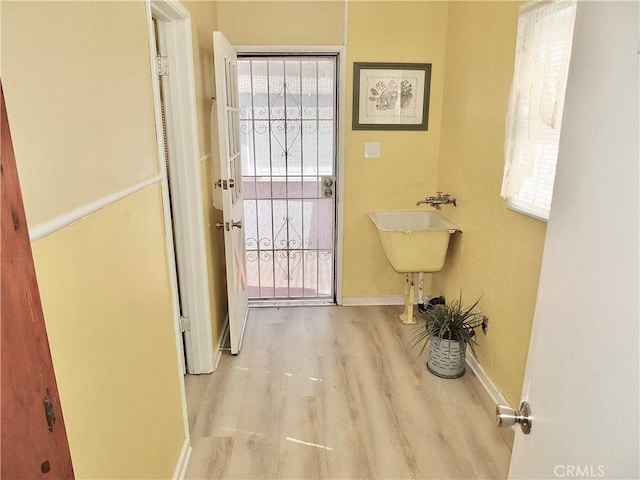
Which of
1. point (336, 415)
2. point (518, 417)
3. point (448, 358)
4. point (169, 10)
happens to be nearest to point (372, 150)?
point (448, 358)

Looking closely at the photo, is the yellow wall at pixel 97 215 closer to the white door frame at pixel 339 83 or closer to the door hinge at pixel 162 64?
the door hinge at pixel 162 64

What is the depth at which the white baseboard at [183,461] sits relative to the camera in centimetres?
179

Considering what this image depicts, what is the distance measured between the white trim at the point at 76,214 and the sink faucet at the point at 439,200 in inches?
87.2

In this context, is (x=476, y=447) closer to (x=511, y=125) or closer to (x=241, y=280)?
(x=511, y=125)

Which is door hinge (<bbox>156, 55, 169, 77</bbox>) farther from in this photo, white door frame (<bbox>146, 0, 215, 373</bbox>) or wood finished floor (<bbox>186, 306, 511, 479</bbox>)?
wood finished floor (<bbox>186, 306, 511, 479</bbox>)

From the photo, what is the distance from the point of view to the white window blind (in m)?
1.73

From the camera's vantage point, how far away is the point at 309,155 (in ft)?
11.5

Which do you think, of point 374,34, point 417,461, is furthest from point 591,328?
point 374,34

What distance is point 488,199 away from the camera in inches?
97.3

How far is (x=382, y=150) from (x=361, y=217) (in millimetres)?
542

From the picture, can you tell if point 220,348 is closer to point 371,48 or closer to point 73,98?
point 73,98

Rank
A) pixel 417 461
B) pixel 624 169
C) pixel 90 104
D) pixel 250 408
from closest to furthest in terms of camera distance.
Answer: pixel 624 169 → pixel 90 104 → pixel 417 461 → pixel 250 408

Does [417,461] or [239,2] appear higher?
[239,2]

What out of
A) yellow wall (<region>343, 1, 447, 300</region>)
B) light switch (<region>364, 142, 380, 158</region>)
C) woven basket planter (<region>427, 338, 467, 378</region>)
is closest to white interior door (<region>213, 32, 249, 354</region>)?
yellow wall (<region>343, 1, 447, 300</region>)
